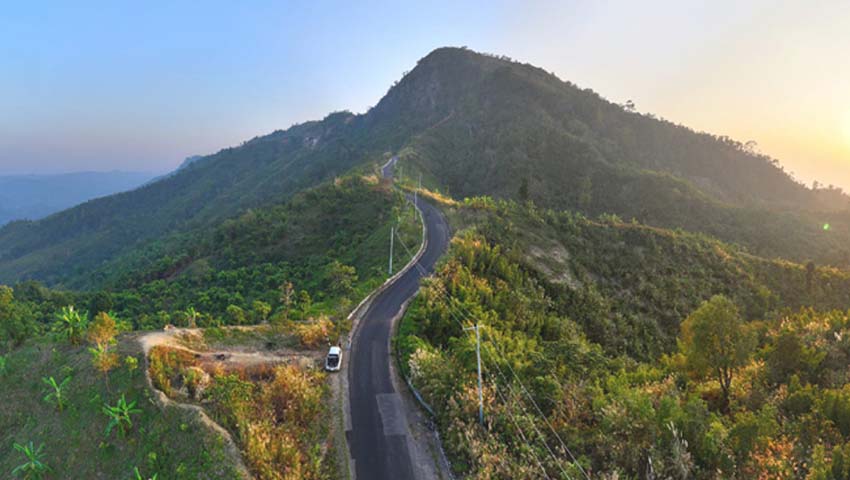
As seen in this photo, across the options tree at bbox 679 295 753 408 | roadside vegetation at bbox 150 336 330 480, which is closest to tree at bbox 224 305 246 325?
roadside vegetation at bbox 150 336 330 480

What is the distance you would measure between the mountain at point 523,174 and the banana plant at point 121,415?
62042 mm

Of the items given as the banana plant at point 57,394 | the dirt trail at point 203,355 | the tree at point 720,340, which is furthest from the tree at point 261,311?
the tree at point 720,340

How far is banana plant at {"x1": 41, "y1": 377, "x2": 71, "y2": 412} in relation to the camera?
1778cm

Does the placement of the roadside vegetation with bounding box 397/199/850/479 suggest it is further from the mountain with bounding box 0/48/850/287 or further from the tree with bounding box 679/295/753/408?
the mountain with bounding box 0/48/850/287

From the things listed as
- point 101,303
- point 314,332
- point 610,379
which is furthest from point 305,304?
point 101,303

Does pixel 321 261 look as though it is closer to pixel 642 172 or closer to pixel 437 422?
pixel 437 422

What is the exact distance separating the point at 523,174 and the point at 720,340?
90.9 meters

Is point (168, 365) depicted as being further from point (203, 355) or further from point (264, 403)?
point (264, 403)

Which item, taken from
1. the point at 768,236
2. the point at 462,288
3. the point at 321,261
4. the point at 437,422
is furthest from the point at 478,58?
the point at 437,422

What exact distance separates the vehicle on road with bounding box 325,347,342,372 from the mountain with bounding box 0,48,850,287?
51891 mm

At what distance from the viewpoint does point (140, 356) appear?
19.2 meters

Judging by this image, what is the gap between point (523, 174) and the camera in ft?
347

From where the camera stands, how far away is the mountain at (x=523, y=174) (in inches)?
3674

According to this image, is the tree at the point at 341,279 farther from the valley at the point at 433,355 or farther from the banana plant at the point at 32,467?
the banana plant at the point at 32,467
